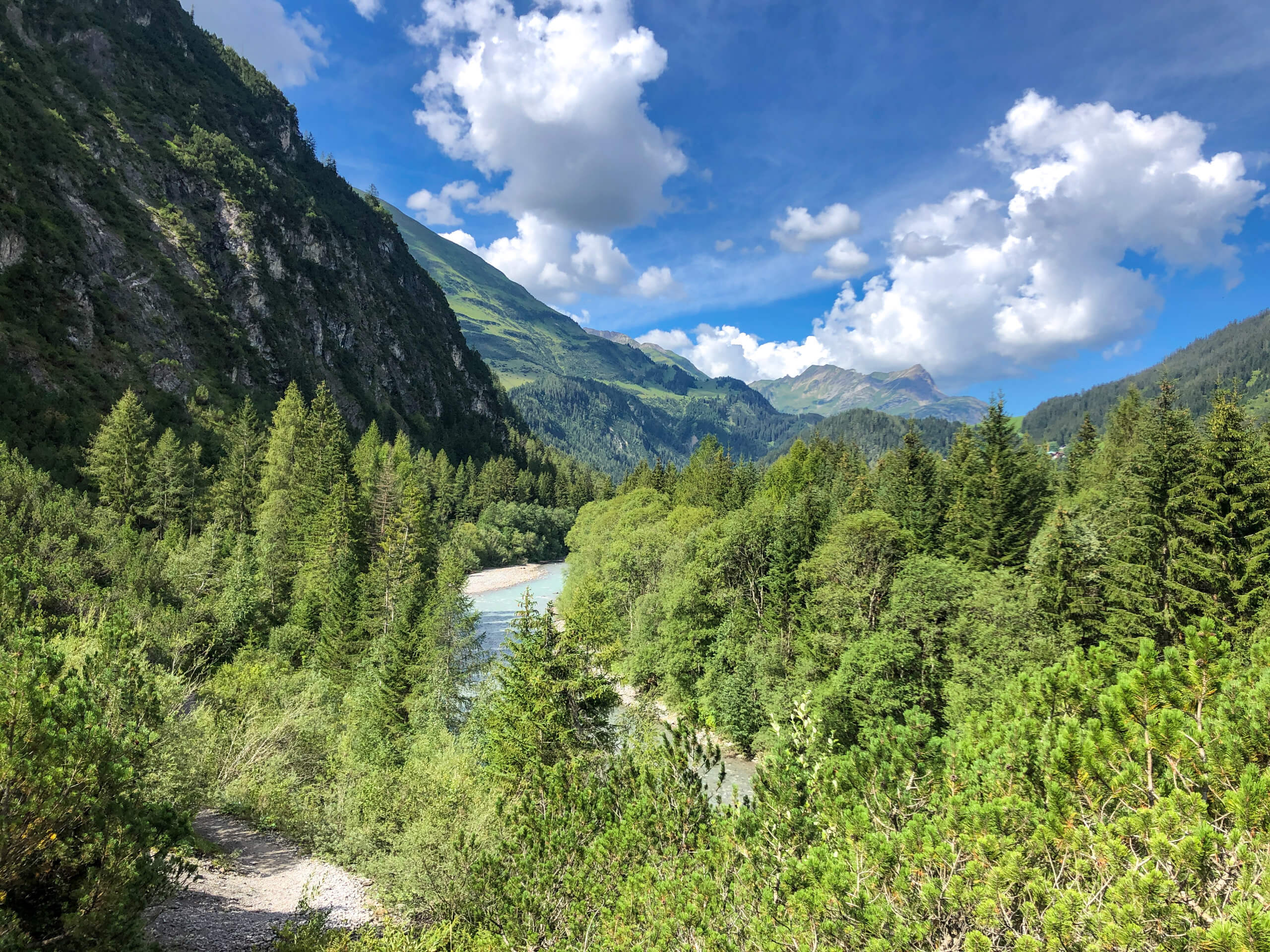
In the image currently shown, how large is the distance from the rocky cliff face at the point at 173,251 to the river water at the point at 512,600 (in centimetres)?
4269

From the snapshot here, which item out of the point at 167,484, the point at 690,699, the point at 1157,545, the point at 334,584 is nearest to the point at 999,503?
the point at 1157,545

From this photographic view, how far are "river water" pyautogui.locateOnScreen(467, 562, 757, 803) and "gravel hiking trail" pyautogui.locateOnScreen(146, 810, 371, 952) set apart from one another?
18.6m

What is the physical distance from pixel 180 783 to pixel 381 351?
523ft

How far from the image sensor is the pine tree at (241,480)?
179 ft

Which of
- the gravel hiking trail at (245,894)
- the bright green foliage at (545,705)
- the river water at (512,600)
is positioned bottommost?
the river water at (512,600)

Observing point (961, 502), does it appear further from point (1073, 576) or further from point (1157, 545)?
point (1157, 545)

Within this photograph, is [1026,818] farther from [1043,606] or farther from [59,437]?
[59,437]

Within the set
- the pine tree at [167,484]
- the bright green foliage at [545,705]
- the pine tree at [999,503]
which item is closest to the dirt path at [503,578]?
the pine tree at [167,484]

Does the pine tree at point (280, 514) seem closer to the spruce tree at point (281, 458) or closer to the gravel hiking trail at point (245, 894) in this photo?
the spruce tree at point (281, 458)

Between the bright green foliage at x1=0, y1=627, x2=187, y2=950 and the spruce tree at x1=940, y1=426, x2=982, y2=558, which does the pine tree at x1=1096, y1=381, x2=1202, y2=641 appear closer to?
the spruce tree at x1=940, y1=426, x2=982, y2=558

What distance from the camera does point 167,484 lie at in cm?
5316

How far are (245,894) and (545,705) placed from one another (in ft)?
34.9

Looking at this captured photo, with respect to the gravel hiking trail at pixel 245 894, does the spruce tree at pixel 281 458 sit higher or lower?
higher

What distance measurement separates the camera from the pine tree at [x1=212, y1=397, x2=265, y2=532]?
2151 inches
